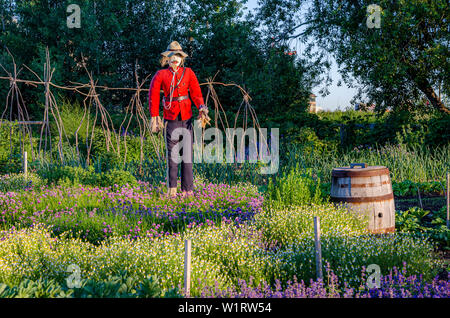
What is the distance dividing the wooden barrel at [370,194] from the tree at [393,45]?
499 centimetres

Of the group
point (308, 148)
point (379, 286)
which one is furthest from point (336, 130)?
point (379, 286)

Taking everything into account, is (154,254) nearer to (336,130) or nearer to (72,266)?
(72,266)

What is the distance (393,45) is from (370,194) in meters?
5.78

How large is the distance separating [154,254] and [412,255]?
213 centimetres

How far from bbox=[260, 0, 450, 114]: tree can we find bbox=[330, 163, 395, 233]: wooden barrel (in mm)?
4988

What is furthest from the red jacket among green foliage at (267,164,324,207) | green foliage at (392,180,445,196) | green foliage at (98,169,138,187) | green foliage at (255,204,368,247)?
green foliage at (392,180,445,196)

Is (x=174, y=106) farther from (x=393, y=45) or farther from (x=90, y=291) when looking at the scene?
(x=393, y=45)

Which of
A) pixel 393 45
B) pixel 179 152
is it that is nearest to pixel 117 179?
pixel 179 152

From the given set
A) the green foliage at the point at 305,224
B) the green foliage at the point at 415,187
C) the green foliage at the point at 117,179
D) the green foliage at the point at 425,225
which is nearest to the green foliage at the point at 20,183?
the green foliage at the point at 117,179

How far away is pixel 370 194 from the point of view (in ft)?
15.6

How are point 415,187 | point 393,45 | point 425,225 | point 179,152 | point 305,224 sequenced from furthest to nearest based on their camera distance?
point 393,45 → point 415,187 → point 179,152 → point 425,225 → point 305,224

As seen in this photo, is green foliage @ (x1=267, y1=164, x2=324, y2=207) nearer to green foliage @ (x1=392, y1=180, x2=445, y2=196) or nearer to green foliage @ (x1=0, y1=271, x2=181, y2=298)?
green foliage @ (x1=392, y1=180, x2=445, y2=196)

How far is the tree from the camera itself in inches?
354

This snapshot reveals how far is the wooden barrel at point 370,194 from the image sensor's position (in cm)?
475
